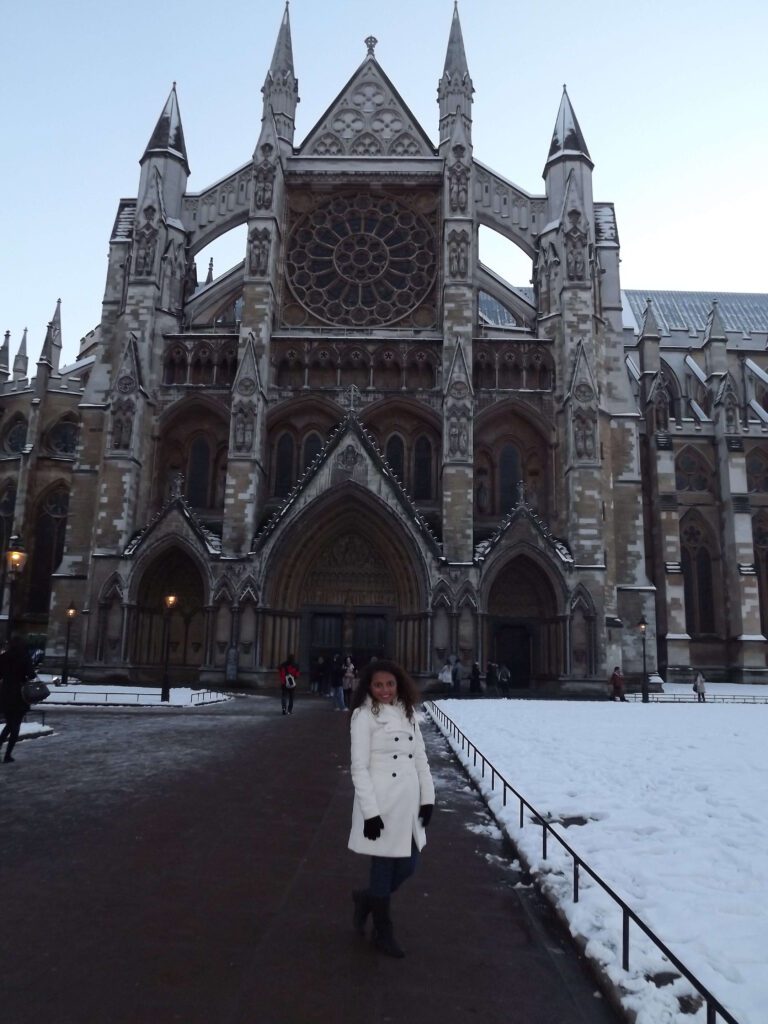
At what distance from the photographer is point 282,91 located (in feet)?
113

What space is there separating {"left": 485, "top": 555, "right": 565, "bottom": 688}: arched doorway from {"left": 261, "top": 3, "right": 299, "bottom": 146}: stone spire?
21.9m

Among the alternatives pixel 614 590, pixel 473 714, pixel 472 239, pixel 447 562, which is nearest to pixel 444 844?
pixel 473 714

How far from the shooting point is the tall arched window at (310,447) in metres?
31.4

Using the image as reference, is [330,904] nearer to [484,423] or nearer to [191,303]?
[484,423]

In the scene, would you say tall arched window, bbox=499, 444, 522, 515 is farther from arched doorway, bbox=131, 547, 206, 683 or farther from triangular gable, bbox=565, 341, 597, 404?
arched doorway, bbox=131, 547, 206, 683

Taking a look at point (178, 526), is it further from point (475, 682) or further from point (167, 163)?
point (167, 163)

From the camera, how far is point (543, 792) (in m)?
8.53

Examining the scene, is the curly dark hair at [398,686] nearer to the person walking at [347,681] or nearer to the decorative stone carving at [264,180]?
the person walking at [347,681]

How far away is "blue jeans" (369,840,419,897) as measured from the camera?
14.4 feet

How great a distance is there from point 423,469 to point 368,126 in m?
17.1

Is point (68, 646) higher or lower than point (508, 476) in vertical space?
lower

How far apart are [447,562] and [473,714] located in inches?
411

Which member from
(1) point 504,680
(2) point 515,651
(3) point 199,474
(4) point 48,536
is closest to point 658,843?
(1) point 504,680

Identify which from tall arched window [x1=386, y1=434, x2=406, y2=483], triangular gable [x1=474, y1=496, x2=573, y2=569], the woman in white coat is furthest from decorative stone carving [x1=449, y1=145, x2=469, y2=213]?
the woman in white coat
